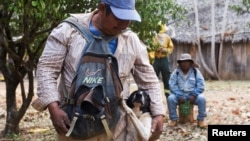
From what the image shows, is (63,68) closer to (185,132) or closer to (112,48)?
(112,48)

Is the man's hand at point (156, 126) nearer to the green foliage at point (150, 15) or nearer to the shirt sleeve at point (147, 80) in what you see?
the shirt sleeve at point (147, 80)

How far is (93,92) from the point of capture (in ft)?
10.5

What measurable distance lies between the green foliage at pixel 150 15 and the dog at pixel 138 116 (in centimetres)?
374

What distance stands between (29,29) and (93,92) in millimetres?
4046

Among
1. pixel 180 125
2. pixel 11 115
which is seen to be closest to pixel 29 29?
pixel 11 115

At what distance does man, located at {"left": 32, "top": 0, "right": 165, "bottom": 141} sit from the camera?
3293 mm

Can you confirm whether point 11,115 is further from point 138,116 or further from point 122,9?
point 122,9

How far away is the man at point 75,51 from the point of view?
3.29 meters

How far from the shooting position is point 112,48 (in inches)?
135

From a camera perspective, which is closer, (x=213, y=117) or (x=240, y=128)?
(x=240, y=128)

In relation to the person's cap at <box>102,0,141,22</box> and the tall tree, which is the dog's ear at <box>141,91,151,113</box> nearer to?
the person's cap at <box>102,0,141,22</box>

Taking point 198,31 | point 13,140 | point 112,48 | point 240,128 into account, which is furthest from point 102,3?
point 198,31

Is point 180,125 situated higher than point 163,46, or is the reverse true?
point 163,46

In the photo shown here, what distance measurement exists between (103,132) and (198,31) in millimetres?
22608
